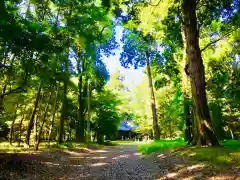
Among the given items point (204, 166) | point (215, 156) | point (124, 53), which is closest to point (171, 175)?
point (204, 166)

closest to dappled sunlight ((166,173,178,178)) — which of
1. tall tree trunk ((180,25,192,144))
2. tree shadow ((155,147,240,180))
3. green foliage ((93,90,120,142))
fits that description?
tree shadow ((155,147,240,180))

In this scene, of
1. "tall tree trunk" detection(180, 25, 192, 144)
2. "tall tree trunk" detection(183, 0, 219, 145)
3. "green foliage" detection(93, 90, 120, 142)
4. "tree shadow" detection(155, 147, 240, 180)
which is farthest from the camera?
"green foliage" detection(93, 90, 120, 142)

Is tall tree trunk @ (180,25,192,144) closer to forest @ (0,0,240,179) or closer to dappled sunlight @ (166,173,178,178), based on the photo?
forest @ (0,0,240,179)

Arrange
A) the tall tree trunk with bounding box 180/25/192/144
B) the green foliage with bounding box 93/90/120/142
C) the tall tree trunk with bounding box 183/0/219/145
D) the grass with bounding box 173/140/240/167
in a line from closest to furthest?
Answer: 1. the grass with bounding box 173/140/240/167
2. the tall tree trunk with bounding box 183/0/219/145
3. the tall tree trunk with bounding box 180/25/192/144
4. the green foliage with bounding box 93/90/120/142

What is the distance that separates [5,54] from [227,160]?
362 inches

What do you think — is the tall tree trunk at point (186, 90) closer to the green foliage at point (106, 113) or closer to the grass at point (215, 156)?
the grass at point (215, 156)

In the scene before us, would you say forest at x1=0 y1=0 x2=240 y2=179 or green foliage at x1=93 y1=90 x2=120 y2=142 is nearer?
forest at x1=0 y1=0 x2=240 y2=179

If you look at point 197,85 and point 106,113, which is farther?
point 106,113

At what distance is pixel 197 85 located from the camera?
11.5m

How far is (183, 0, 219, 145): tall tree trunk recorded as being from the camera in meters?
10.8

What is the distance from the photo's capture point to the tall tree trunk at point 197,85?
1080 centimetres

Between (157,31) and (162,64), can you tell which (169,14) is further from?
(162,64)

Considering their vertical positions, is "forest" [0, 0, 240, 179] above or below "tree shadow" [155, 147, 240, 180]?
above

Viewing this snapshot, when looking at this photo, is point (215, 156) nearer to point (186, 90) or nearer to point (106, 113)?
point (186, 90)
